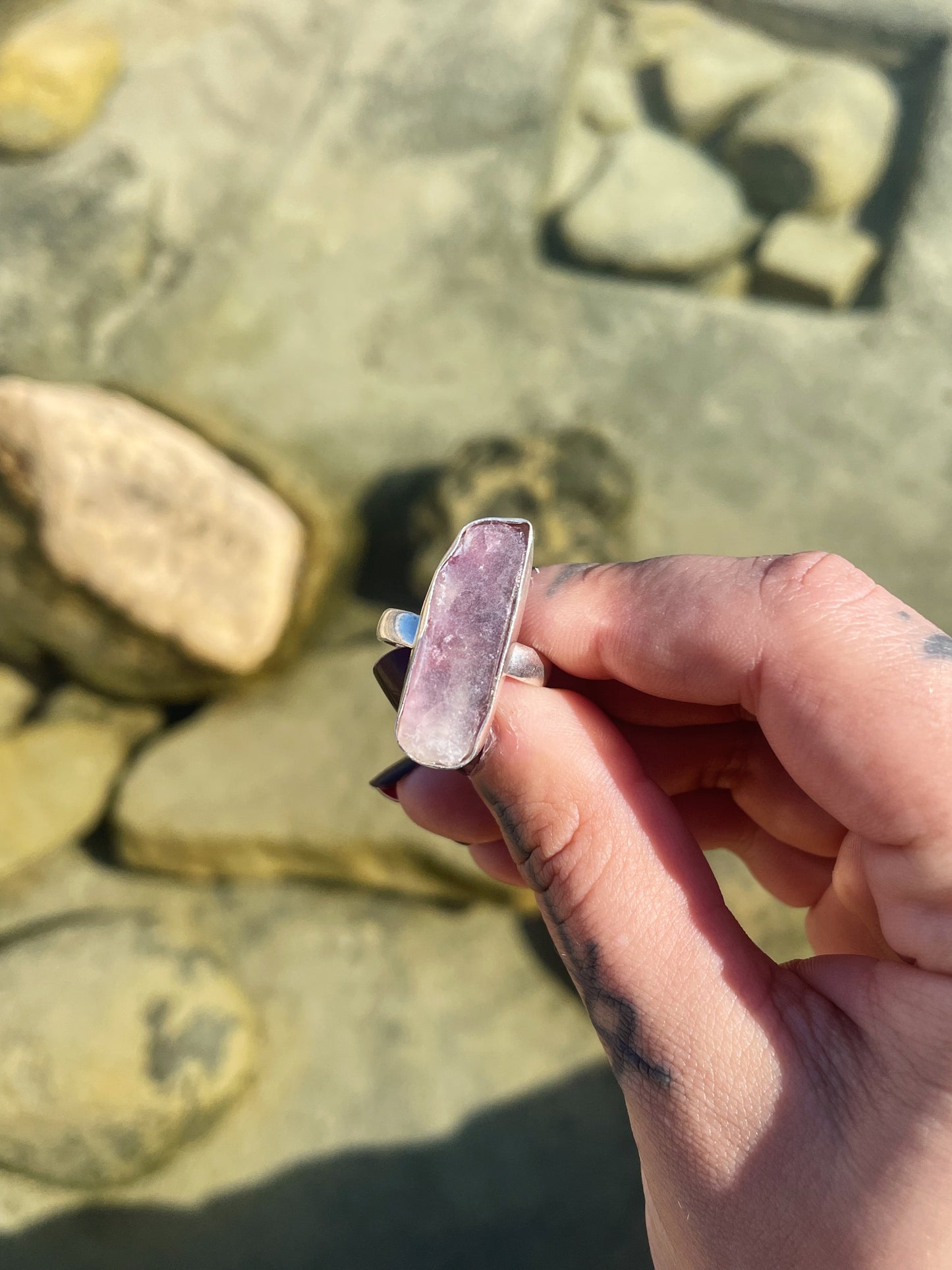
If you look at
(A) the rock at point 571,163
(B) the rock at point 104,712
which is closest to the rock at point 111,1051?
(B) the rock at point 104,712

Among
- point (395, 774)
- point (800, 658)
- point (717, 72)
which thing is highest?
point (717, 72)

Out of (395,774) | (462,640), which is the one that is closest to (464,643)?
(462,640)

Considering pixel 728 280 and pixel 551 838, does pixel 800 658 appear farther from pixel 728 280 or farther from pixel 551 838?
pixel 728 280

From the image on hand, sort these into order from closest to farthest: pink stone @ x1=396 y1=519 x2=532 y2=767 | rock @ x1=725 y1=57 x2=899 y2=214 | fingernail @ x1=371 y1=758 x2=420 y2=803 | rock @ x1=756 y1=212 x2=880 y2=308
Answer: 1. pink stone @ x1=396 y1=519 x2=532 y2=767
2. fingernail @ x1=371 y1=758 x2=420 y2=803
3. rock @ x1=756 y1=212 x2=880 y2=308
4. rock @ x1=725 y1=57 x2=899 y2=214

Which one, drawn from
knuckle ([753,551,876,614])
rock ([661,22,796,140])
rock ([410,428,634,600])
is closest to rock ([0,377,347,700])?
rock ([410,428,634,600])

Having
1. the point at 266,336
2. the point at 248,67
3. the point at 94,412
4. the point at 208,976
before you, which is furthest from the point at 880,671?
the point at 248,67

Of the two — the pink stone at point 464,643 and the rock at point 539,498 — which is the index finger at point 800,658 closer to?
the pink stone at point 464,643

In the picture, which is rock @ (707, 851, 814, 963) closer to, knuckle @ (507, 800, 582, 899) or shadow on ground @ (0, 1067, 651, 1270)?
shadow on ground @ (0, 1067, 651, 1270)
